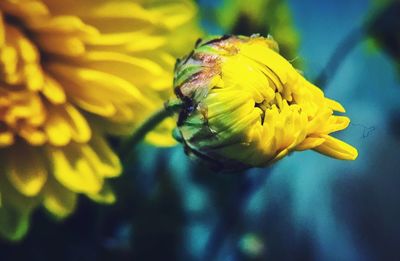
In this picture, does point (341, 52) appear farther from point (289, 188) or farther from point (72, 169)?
point (72, 169)

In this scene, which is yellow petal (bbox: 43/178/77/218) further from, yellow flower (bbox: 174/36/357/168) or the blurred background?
yellow flower (bbox: 174/36/357/168)

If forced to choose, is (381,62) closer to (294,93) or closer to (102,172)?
(294,93)

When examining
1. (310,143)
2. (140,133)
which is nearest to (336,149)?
(310,143)

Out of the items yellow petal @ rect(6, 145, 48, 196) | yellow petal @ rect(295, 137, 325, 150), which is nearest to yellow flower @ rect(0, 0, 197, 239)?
yellow petal @ rect(6, 145, 48, 196)

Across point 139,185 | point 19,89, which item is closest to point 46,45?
point 19,89

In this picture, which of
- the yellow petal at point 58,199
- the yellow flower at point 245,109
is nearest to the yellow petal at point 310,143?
the yellow flower at point 245,109

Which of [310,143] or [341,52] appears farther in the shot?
[341,52]
